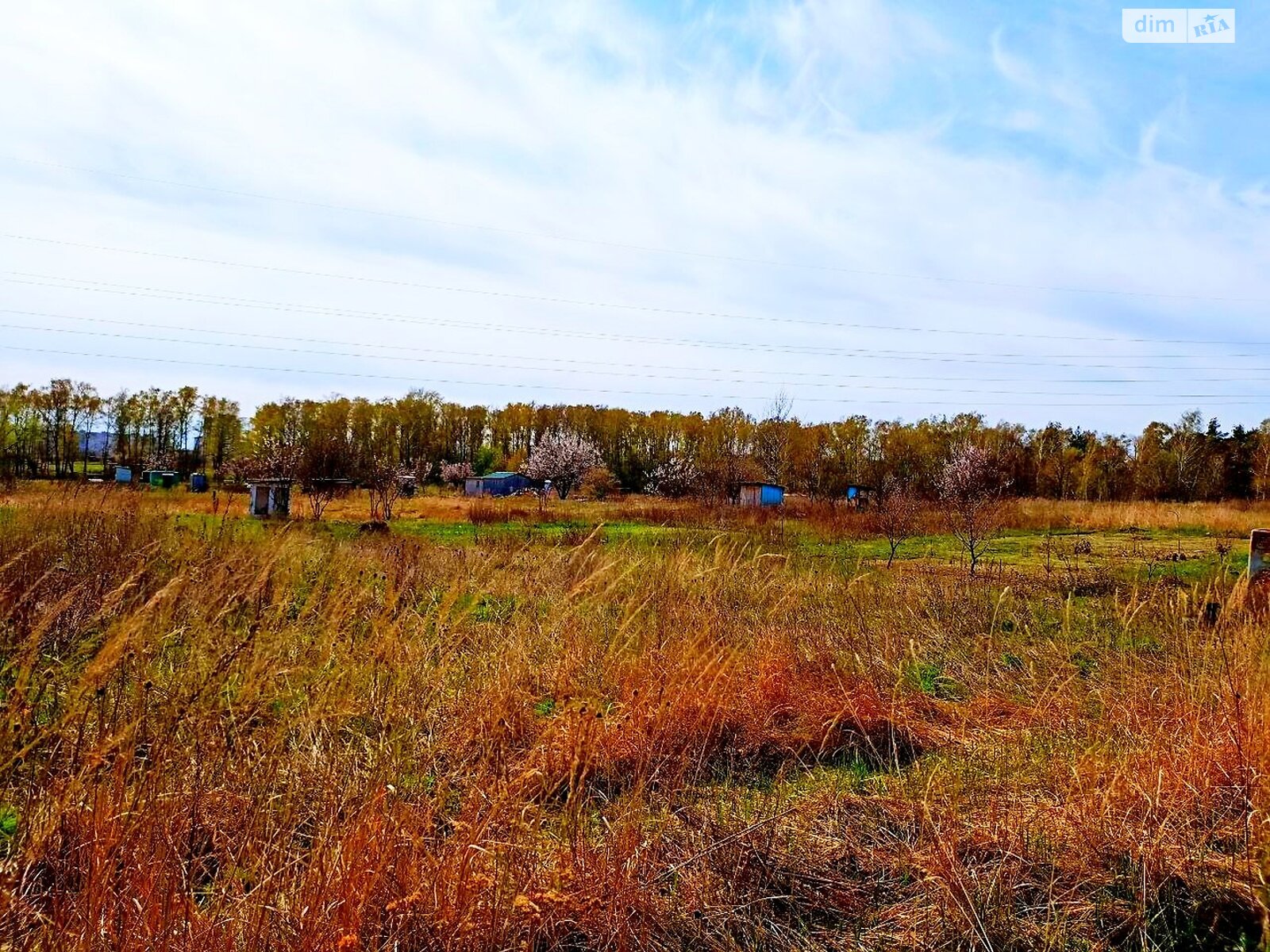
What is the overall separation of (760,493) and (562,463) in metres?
18.9

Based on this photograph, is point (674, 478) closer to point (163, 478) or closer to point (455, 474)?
point (455, 474)

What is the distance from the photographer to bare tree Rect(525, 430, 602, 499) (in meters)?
48.3

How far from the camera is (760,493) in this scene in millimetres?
33094

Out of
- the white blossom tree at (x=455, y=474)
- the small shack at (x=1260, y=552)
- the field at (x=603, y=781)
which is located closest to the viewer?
the field at (x=603, y=781)

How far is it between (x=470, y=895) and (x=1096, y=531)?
970 inches

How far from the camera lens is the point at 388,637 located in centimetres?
331

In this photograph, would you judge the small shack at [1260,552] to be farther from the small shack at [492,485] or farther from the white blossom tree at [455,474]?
the white blossom tree at [455,474]

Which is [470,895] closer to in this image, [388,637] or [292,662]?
[388,637]

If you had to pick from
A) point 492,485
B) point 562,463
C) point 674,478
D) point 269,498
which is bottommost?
point 492,485

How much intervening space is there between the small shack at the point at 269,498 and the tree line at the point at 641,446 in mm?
6797

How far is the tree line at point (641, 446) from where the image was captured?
44844 millimetres

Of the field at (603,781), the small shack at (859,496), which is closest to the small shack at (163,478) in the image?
the small shack at (859,496)

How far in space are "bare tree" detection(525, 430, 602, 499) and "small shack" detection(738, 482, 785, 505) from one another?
1512 cm

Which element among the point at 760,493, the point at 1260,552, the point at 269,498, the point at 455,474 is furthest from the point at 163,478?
the point at 1260,552
